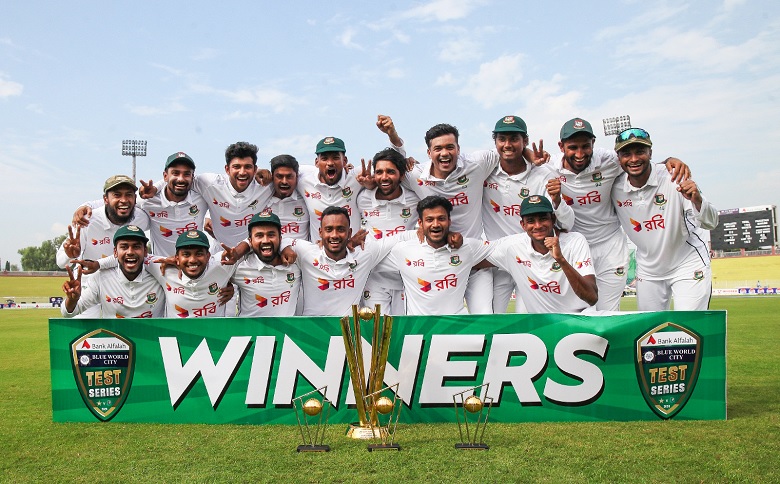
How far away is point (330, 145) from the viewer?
737 centimetres

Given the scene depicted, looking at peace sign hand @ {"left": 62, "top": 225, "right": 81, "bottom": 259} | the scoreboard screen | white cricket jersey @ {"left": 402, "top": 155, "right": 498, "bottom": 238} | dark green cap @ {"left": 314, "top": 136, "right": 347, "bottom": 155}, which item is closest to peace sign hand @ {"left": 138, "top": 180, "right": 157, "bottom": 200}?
peace sign hand @ {"left": 62, "top": 225, "right": 81, "bottom": 259}

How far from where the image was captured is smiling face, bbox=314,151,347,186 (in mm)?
7352

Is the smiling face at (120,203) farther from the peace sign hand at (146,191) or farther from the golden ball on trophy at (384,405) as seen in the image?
the golden ball on trophy at (384,405)

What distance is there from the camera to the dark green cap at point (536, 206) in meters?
6.22

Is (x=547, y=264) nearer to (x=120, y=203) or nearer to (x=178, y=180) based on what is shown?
(x=178, y=180)

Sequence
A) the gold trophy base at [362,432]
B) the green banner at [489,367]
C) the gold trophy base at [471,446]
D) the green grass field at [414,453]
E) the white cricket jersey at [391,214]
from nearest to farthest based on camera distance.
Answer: the green grass field at [414,453] → the gold trophy base at [471,446] → the gold trophy base at [362,432] → the green banner at [489,367] → the white cricket jersey at [391,214]

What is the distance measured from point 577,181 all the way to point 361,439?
403 centimetres

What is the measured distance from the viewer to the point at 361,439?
195 inches

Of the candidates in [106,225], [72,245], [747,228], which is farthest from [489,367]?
[747,228]

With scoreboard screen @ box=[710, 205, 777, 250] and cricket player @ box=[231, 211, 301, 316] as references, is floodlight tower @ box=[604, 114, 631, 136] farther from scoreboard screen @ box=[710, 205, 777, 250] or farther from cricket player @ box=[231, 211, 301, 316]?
cricket player @ box=[231, 211, 301, 316]

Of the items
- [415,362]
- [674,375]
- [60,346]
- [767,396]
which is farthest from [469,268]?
[60,346]

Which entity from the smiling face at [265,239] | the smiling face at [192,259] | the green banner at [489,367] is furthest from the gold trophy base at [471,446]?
the smiling face at [192,259]

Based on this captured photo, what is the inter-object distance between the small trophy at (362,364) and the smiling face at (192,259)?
6.86 ft

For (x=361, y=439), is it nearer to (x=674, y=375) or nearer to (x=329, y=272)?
(x=329, y=272)
